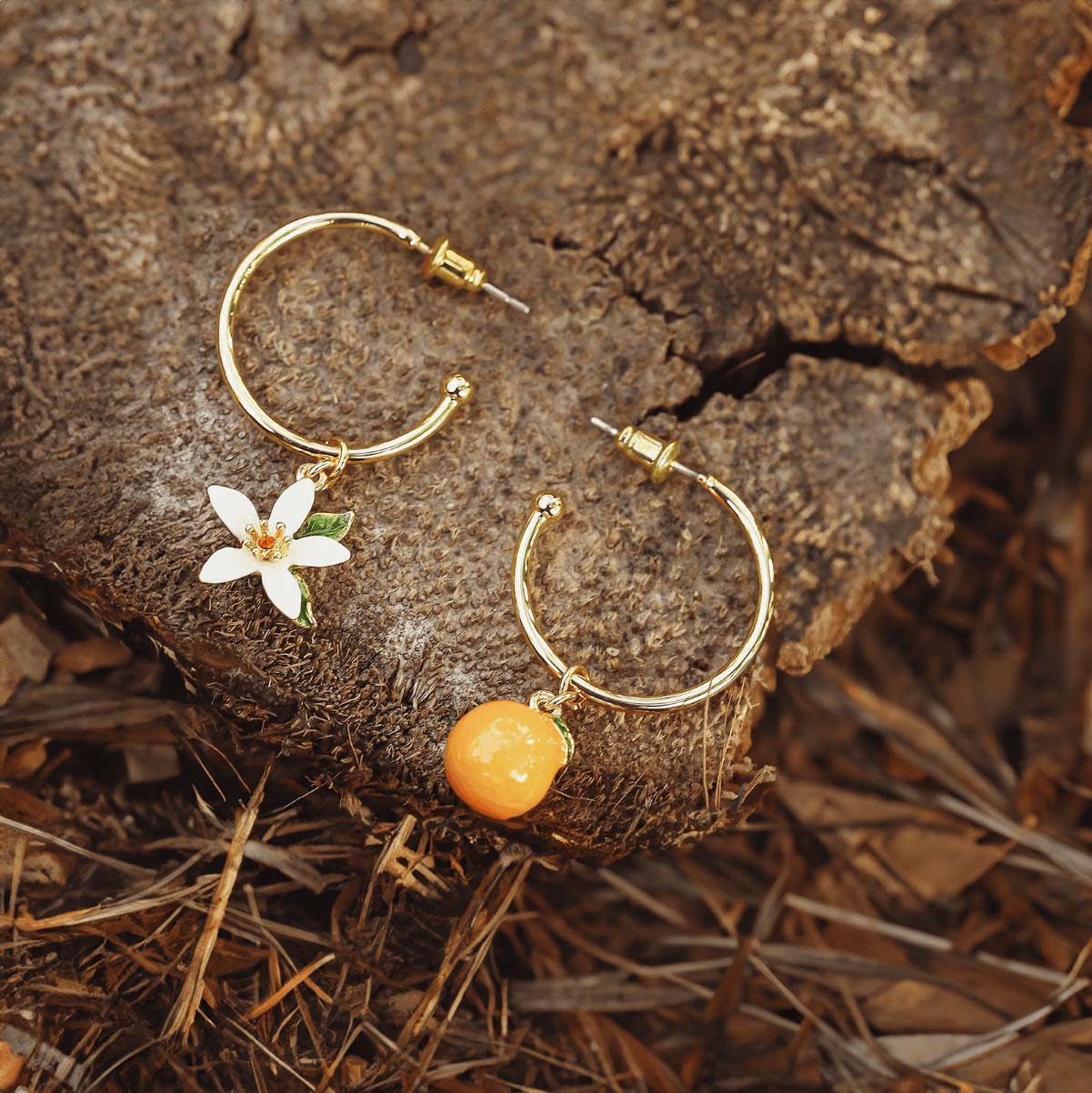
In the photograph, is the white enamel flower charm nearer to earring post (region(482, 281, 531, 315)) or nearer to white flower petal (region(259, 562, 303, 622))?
white flower petal (region(259, 562, 303, 622))

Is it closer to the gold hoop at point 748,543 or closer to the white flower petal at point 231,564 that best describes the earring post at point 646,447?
the gold hoop at point 748,543

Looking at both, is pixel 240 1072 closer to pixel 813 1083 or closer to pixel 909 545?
pixel 813 1083

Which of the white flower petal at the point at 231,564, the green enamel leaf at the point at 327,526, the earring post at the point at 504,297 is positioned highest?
the earring post at the point at 504,297

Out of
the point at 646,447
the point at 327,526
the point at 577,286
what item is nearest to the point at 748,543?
the point at 646,447

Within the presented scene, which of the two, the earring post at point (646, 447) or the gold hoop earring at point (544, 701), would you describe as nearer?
the gold hoop earring at point (544, 701)

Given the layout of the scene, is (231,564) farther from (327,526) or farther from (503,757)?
(503,757)

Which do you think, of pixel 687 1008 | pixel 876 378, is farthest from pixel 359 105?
Result: pixel 687 1008

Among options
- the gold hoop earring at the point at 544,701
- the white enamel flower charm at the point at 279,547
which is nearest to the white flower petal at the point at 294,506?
the white enamel flower charm at the point at 279,547
